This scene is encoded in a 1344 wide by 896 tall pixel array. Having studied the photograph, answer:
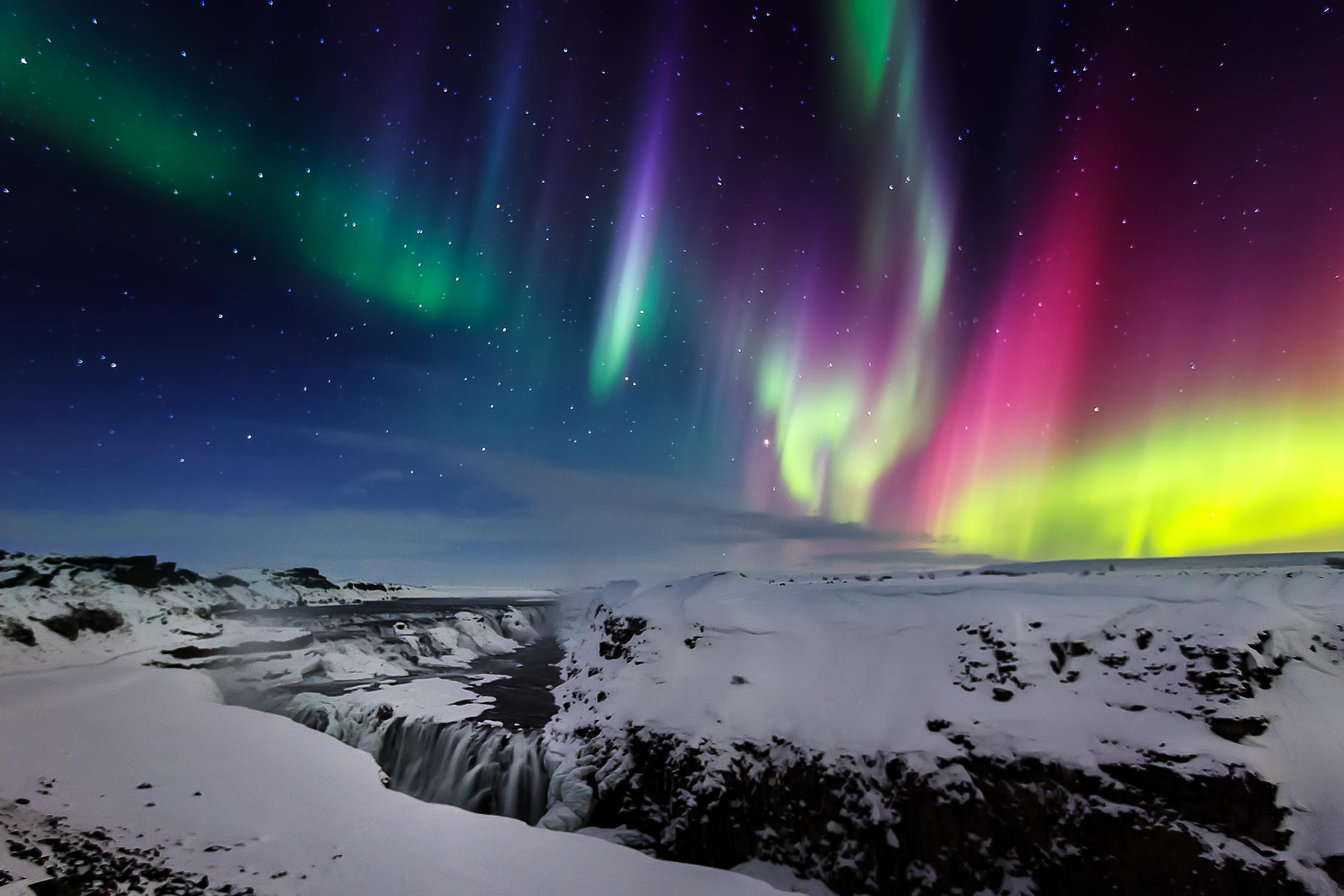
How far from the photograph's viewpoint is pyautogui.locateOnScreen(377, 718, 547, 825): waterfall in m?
15.0

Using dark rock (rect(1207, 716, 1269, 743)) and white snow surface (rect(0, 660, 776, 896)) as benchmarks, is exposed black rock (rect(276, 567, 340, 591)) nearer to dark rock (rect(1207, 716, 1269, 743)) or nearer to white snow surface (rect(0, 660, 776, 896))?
white snow surface (rect(0, 660, 776, 896))

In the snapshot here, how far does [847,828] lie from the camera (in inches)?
428

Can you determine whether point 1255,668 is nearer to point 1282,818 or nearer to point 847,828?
point 1282,818

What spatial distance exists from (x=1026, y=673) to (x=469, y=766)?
49.0 feet

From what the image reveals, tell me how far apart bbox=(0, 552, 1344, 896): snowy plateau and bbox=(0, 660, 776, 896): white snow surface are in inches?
2.9

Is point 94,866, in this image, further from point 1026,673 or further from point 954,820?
point 1026,673

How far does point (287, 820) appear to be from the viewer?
12.1 metres

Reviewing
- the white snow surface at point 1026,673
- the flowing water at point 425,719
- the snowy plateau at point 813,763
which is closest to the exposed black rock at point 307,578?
the flowing water at point 425,719

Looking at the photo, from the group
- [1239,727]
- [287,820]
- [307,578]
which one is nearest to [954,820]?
[1239,727]

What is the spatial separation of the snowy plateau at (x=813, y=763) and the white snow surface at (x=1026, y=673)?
6 centimetres

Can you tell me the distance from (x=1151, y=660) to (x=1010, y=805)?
4187 millimetres

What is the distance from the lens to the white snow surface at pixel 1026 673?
31.1 ft

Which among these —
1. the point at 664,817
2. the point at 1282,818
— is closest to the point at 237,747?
the point at 664,817

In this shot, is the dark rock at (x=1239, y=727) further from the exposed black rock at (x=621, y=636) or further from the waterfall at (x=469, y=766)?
the waterfall at (x=469, y=766)
